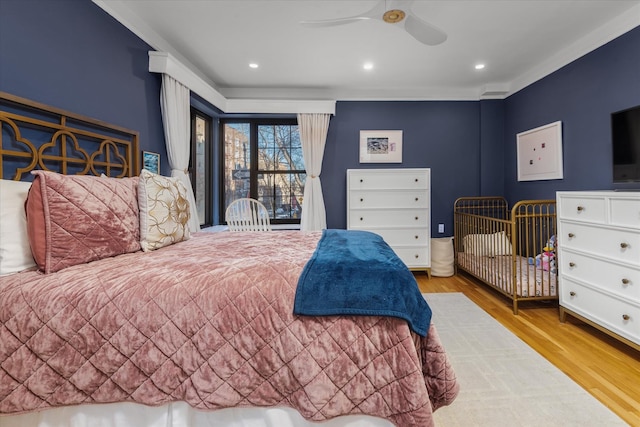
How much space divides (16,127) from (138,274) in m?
1.13

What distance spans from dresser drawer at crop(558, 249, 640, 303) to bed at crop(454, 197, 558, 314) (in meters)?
0.24

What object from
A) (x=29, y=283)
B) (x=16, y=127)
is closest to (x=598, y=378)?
(x=29, y=283)

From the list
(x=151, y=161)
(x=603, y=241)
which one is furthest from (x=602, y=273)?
(x=151, y=161)

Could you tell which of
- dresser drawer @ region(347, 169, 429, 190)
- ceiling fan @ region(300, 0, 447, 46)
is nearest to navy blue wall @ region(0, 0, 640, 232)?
dresser drawer @ region(347, 169, 429, 190)

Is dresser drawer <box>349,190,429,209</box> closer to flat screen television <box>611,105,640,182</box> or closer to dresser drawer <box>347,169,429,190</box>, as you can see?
dresser drawer <box>347,169,429,190</box>

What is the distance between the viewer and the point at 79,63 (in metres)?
1.86

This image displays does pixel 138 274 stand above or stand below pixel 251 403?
above

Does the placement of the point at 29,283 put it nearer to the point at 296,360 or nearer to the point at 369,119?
the point at 296,360

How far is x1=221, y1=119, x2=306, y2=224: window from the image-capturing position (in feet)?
13.7

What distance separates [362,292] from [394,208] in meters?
2.80

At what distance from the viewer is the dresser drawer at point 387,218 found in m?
3.66

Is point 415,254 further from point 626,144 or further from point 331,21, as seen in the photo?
point 331,21

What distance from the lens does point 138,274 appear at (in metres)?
1.11

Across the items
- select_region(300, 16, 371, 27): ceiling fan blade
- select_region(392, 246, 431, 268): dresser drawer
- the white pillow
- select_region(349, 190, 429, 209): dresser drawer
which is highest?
select_region(300, 16, 371, 27): ceiling fan blade
